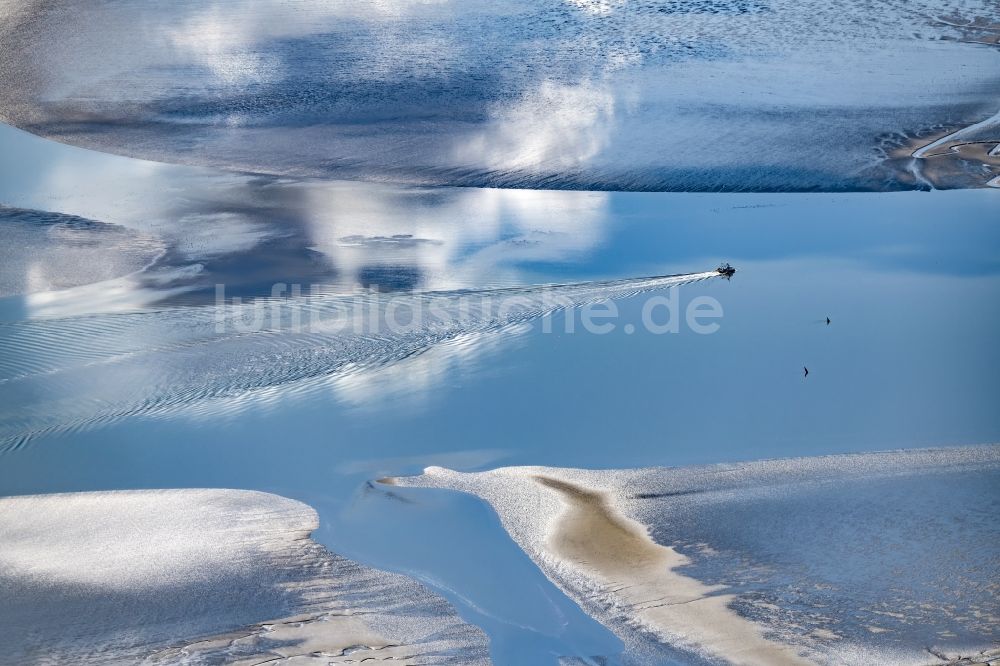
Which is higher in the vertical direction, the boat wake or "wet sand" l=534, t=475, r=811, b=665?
the boat wake

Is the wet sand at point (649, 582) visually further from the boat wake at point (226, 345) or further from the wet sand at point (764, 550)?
the boat wake at point (226, 345)

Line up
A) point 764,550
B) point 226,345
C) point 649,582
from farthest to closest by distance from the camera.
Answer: point 226,345, point 764,550, point 649,582

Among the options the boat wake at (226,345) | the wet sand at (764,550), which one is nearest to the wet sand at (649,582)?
the wet sand at (764,550)

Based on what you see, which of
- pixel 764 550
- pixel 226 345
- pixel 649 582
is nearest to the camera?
pixel 649 582

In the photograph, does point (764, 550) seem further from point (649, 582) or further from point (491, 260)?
point (491, 260)

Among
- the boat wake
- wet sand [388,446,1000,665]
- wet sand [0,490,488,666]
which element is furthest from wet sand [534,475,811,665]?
the boat wake

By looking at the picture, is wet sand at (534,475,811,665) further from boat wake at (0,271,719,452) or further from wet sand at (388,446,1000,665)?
boat wake at (0,271,719,452)

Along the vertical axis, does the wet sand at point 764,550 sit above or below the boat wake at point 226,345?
below

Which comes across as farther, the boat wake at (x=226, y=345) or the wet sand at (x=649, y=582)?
the boat wake at (x=226, y=345)

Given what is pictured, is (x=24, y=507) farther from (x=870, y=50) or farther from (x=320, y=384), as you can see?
(x=870, y=50)

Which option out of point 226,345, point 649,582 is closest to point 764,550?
point 649,582

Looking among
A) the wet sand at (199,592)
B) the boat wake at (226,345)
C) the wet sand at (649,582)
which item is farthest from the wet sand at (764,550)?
the boat wake at (226,345)
